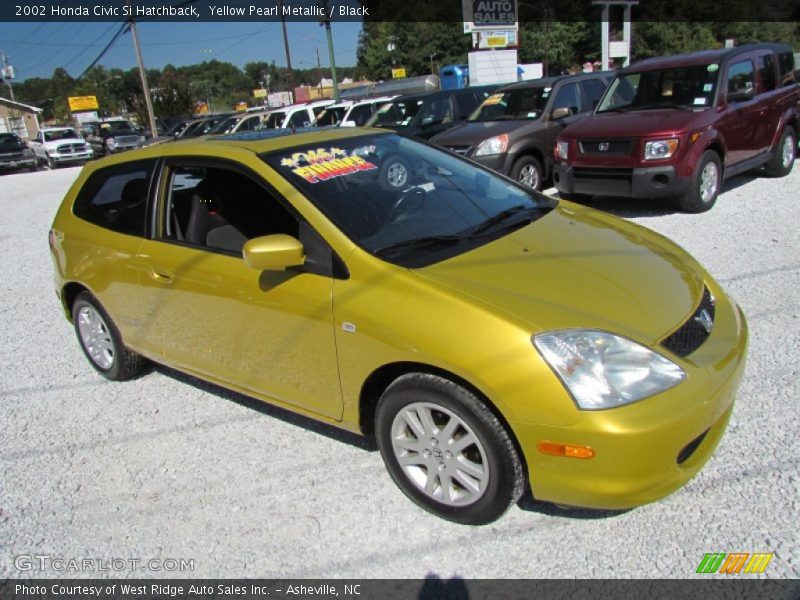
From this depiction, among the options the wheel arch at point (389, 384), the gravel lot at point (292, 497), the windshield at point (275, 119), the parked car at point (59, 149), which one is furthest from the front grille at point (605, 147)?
the parked car at point (59, 149)

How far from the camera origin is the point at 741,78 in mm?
8031

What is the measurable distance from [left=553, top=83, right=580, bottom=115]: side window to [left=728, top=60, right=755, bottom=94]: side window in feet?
8.28

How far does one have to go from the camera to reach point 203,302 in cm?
341

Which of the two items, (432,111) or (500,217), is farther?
(432,111)

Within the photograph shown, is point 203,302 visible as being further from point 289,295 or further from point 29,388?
point 29,388

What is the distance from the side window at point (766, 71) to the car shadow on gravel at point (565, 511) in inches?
305

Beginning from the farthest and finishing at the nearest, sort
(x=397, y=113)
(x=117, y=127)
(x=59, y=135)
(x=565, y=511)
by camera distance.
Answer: (x=117, y=127) → (x=59, y=135) → (x=397, y=113) → (x=565, y=511)

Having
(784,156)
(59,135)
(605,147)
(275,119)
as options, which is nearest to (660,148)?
(605,147)

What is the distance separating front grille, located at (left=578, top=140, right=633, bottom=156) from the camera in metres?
7.48

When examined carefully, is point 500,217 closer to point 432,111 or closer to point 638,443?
point 638,443

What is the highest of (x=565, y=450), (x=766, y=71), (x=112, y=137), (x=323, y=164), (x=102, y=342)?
(x=766, y=71)

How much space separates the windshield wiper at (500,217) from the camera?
327cm

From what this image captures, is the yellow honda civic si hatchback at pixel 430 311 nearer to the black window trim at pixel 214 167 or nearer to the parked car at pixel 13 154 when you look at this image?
the black window trim at pixel 214 167

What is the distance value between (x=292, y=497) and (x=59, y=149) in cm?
3175
